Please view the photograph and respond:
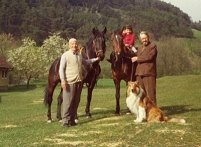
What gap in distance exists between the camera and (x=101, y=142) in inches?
271

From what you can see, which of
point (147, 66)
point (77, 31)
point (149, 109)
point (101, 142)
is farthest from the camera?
point (77, 31)

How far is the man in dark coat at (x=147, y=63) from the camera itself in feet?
30.9

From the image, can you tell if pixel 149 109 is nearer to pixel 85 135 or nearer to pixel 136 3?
pixel 85 135

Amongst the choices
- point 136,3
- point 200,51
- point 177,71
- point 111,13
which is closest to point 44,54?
point 177,71

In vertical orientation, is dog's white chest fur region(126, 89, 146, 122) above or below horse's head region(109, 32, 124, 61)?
below

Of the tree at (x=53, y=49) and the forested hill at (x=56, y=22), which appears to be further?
the forested hill at (x=56, y=22)

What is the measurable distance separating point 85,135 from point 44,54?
52391 millimetres

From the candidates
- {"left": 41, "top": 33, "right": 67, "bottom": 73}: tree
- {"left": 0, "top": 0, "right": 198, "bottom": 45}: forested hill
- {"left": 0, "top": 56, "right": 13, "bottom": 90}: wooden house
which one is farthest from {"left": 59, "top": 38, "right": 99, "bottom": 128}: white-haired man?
{"left": 0, "top": 0, "right": 198, "bottom": 45}: forested hill

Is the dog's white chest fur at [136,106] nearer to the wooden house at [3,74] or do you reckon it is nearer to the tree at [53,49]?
the wooden house at [3,74]

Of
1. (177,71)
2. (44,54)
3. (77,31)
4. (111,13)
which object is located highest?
(111,13)

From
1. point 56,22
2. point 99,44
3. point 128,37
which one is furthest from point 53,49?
point 56,22

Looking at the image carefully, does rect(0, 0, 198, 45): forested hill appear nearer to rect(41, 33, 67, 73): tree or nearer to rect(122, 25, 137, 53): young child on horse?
rect(41, 33, 67, 73): tree

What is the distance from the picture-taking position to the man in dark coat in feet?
30.9

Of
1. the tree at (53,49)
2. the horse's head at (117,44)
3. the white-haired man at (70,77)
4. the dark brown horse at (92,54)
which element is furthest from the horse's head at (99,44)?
the tree at (53,49)
